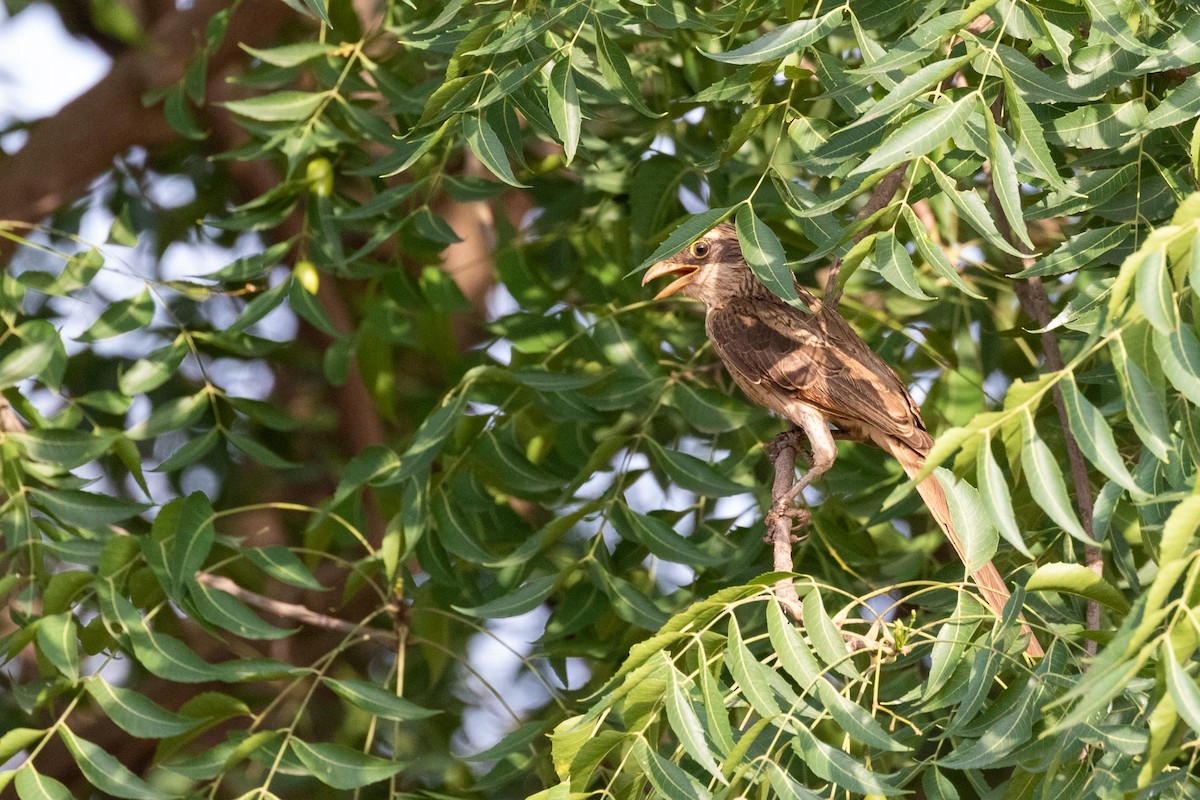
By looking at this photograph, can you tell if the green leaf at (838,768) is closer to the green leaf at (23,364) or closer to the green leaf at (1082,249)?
the green leaf at (1082,249)

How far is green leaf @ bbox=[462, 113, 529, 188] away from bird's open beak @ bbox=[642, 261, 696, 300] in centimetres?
159

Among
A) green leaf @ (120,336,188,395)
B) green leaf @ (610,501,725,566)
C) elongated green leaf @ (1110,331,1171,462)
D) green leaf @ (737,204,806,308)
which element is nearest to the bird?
green leaf @ (610,501,725,566)

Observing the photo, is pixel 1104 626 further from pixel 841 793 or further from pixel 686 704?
pixel 686 704

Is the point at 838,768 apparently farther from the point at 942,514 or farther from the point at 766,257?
the point at 942,514

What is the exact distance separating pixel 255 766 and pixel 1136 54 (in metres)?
5.01

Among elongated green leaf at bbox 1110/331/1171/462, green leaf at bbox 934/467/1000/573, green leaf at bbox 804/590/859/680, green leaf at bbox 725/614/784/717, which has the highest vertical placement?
elongated green leaf at bbox 1110/331/1171/462

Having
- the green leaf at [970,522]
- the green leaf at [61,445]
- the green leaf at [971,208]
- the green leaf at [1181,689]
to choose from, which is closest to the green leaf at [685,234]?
the green leaf at [971,208]

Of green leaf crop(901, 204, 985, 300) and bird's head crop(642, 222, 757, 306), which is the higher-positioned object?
green leaf crop(901, 204, 985, 300)

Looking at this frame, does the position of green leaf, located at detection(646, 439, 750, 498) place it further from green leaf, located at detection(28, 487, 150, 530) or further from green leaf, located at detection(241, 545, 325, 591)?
green leaf, located at detection(28, 487, 150, 530)

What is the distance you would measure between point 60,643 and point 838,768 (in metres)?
2.02

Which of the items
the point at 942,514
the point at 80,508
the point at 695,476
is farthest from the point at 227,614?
the point at 942,514

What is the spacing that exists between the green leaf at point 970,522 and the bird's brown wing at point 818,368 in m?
1.51

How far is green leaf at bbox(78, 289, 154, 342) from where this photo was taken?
4238 mm

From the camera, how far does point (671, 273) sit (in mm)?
4957
